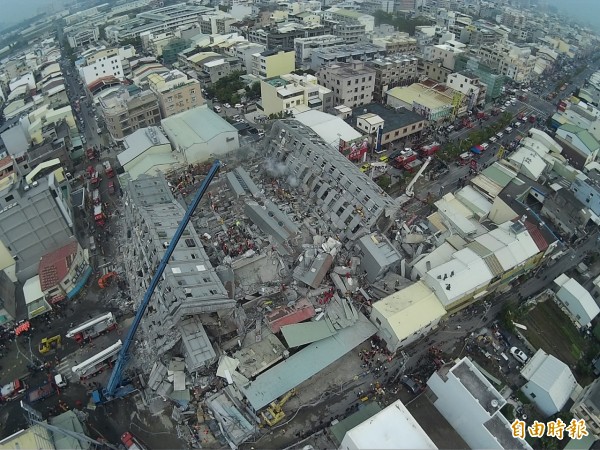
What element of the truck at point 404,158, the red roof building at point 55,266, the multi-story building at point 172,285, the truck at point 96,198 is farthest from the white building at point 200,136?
the truck at point 404,158

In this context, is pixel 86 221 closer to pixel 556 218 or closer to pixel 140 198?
pixel 140 198

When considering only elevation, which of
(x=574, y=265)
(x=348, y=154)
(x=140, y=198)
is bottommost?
(x=574, y=265)

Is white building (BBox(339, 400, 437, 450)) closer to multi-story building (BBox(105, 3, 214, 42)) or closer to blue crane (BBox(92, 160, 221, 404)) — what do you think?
blue crane (BBox(92, 160, 221, 404))

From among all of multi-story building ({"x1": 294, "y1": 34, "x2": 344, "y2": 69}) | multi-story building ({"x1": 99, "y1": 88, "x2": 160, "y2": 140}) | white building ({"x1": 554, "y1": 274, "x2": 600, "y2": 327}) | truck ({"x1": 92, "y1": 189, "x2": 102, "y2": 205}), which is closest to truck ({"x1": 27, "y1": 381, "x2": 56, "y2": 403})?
truck ({"x1": 92, "y1": 189, "x2": 102, "y2": 205})

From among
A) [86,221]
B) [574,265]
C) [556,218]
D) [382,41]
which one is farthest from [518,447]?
[382,41]

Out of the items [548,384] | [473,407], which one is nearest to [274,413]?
[473,407]

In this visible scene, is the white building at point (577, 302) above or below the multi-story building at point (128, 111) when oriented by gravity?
below

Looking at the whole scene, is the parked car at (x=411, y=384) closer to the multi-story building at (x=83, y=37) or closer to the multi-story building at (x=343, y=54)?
the multi-story building at (x=343, y=54)
